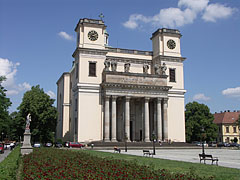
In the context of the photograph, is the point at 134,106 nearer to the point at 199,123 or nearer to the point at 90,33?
the point at 90,33

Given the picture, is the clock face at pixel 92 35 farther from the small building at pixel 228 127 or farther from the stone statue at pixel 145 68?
the small building at pixel 228 127

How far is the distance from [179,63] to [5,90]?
34.9 metres

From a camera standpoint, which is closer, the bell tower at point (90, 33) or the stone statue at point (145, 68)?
the bell tower at point (90, 33)

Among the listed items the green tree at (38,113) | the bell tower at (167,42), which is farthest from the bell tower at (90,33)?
the green tree at (38,113)

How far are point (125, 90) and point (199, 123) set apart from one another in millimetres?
31871

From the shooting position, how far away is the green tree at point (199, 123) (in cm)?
7294

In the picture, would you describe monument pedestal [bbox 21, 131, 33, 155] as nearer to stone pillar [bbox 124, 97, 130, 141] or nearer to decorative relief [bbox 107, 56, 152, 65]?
stone pillar [bbox 124, 97, 130, 141]

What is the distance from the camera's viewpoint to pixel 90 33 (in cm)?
5369

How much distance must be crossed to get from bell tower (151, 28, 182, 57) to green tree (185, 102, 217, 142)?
2274 centimetres

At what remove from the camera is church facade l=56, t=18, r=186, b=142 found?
5059 cm

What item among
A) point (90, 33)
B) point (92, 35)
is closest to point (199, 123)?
point (92, 35)

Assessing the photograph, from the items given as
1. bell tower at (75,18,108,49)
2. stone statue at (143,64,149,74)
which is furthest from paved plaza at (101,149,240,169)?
bell tower at (75,18,108,49)

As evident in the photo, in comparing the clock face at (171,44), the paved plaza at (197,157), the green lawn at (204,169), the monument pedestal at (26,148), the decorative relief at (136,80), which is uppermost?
the clock face at (171,44)

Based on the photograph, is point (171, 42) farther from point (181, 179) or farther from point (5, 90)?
point (181, 179)
